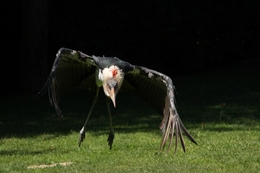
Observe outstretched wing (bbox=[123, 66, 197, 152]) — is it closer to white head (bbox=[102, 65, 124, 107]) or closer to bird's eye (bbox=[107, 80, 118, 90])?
white head (bbox=[102, 65, 124, 107])

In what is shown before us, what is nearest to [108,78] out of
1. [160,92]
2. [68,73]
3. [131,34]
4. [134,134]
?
[160,92]

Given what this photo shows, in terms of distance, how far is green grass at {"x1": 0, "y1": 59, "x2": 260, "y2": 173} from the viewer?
7160 millimetres

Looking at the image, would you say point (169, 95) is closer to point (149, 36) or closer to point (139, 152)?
point (139, 152)

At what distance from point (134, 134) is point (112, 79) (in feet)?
9.46

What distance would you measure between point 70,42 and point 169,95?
8985 millimetres

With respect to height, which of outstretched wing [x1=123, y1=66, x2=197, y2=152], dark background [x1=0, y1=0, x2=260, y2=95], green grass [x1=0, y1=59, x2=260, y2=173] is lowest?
green grass [x1=0, y1=59, x2=260, y2=173]

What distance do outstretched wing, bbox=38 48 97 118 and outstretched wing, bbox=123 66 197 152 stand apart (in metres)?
0.48

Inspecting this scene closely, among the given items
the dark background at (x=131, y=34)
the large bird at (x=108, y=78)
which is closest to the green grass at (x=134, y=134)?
the large bird at (x=108, y=78)

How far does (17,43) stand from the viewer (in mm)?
14883

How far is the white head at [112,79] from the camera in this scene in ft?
20.9

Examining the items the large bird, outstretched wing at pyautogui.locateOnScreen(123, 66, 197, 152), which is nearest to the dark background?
the large bird

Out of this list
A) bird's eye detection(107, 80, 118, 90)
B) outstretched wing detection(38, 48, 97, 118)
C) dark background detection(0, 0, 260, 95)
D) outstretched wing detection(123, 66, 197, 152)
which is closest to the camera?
outstretched wing detection(123, 66, 197, 152)

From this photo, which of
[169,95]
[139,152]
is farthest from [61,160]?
[169,95]

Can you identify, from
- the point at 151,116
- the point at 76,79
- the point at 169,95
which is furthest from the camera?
the point at 151,116
